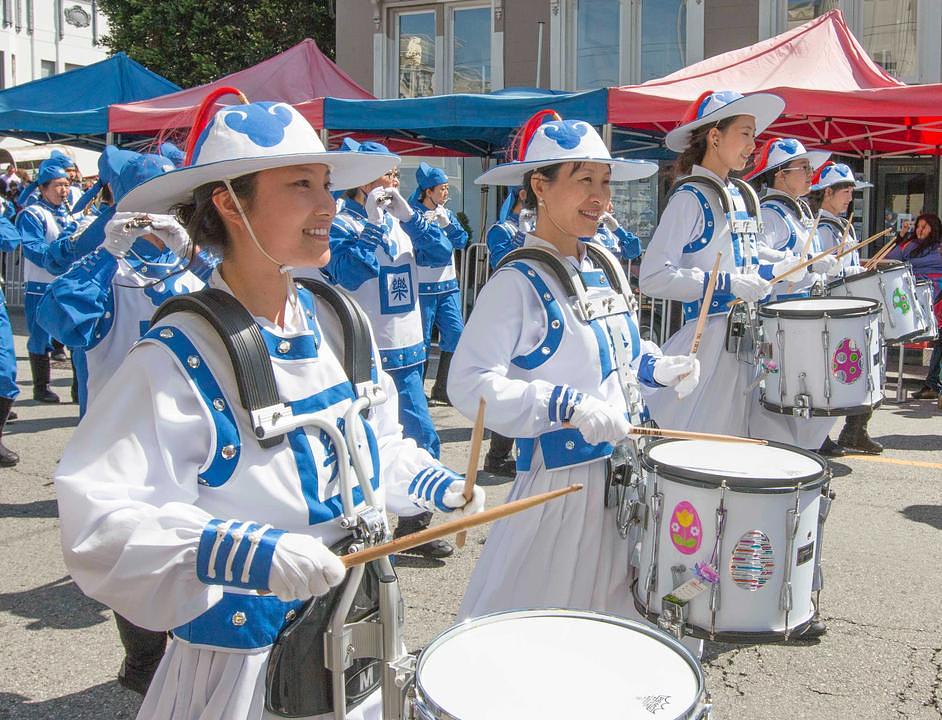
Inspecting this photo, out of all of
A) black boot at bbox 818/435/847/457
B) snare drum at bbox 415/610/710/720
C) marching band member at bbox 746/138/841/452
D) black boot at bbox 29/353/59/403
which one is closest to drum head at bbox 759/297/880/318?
marching band member at bbox 746/138/841/452

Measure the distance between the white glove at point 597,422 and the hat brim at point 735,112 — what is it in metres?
2.32

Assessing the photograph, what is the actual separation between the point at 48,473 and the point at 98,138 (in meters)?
10.9

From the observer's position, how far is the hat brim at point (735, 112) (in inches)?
185

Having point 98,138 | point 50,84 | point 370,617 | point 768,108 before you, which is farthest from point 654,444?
point 98,138

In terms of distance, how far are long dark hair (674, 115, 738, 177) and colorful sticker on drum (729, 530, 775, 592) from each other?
8.46ft

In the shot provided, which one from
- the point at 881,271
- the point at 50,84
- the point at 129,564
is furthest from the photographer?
the point at 50,84

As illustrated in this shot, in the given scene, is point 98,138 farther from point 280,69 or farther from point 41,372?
point 41,372

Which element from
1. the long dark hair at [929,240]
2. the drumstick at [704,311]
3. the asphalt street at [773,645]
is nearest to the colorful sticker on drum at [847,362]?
the asphalt street at [773,645]

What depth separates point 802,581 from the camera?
2.88 metres

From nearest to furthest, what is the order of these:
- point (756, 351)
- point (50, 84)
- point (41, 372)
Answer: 1. point (756, 351)
2. point (41, 372)
3. point (50, 84)

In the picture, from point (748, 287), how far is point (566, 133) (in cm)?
181

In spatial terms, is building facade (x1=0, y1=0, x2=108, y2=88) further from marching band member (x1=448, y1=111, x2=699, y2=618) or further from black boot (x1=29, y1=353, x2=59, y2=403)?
marching band member (x1=448, y1=111, x2=699, y2=618)

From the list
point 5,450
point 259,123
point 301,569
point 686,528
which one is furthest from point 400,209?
point 301,569

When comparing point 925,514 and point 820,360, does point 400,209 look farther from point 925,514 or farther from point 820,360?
point 925,514
